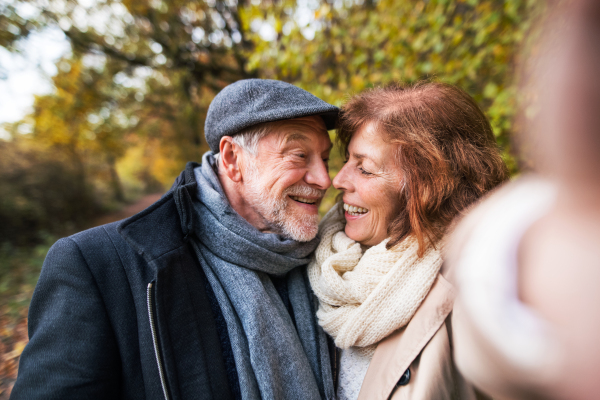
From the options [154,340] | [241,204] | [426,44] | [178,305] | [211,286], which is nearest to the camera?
[154,340]

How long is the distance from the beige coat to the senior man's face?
2.50 ft

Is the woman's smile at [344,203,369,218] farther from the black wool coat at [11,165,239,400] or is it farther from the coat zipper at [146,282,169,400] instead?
the coat zipper at [146,282,169,400]

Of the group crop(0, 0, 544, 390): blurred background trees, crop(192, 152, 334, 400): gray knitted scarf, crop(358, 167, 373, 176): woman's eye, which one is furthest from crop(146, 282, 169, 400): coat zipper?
crop(0, 0, 544, 390): blurred background trees

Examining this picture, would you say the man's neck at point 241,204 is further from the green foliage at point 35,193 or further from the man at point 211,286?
the green foliage at point 35,193

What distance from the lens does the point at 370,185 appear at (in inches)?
66.9

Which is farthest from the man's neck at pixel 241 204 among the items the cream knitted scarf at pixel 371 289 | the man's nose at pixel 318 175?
the cream knitted scarf at pixel 371 289

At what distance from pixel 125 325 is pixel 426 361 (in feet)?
4.33

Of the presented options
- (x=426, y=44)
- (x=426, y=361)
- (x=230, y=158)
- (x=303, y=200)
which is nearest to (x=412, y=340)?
(x=426, y=361)

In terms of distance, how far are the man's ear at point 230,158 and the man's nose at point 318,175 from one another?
1.48ft

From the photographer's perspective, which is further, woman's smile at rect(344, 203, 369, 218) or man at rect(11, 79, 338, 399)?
woman's smile at rect(344, 203, 369, 218)

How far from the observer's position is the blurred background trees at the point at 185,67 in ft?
9.27

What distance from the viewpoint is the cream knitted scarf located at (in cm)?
137

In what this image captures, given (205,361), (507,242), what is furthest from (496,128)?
(205,361)

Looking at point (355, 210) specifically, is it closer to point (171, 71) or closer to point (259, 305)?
point (259, 305)
